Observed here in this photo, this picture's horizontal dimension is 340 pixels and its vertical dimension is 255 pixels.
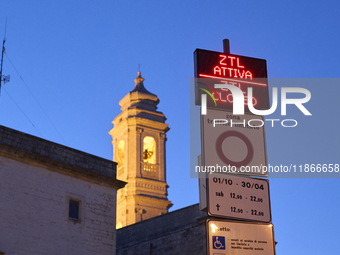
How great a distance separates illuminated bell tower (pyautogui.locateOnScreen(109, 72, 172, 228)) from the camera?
1976 inches

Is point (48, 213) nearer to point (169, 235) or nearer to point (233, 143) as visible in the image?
point (169, 235)

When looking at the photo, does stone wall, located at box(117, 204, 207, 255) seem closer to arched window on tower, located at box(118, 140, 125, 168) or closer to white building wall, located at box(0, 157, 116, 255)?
white building wall, located at box(0, 157, 116, 255)

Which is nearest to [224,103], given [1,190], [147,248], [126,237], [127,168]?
[1,190]

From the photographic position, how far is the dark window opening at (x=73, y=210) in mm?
23500

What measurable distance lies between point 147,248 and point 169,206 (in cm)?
2262

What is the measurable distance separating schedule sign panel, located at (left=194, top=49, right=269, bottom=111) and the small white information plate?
3.98 feet

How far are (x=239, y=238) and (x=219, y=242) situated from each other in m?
0.32

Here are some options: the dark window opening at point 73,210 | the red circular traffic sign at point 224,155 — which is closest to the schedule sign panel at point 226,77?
the red circular traffic sign at point 224,155

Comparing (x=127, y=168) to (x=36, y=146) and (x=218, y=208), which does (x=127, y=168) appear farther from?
(x=218, y=208)

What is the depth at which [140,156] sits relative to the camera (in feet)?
171

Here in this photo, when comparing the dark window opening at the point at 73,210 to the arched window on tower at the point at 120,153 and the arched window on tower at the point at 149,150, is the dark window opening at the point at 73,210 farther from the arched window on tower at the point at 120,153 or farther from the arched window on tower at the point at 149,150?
the arched window on tower at the point at 120,153

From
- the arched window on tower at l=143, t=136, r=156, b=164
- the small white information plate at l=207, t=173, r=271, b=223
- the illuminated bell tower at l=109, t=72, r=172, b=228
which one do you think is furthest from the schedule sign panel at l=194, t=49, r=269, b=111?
the arched window on tower at l=143, t=136, r=156, b=164

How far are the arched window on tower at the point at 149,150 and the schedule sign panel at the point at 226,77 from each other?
43.6 meters

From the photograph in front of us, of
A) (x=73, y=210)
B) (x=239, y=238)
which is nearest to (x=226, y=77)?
(x=239, y=238)
